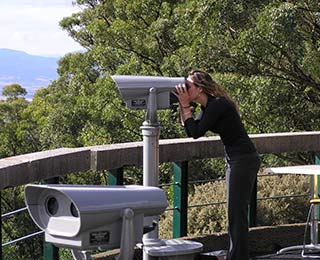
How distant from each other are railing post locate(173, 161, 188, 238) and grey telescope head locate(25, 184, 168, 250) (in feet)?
6.85

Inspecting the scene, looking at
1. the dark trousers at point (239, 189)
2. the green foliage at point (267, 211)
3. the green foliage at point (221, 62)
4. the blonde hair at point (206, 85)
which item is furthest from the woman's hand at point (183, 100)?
the green foliage at point (221, 62)

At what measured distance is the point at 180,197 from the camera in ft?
17.5

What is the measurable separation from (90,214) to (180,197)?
245cm

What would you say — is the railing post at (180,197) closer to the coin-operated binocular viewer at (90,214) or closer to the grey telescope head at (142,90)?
the grey telescope head at (142,90)

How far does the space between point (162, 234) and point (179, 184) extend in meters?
2.68

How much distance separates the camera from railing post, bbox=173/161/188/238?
530 cm

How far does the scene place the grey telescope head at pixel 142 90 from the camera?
4184 millimetres

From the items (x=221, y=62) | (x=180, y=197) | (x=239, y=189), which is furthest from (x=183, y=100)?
(x=221, y=62)

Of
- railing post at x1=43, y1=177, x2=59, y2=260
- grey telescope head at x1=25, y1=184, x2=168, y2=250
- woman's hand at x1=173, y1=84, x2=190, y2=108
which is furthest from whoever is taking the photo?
woman's hand at x1=173, y1=84, x2=190, y2=108

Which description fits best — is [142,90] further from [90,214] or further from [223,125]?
[90,214]

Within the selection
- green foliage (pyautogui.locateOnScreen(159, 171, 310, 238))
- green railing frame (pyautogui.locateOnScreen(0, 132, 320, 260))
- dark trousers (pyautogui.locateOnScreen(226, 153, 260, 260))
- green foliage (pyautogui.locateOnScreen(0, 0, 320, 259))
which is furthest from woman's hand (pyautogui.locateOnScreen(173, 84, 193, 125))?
green foliage (pyautogui.locateOnScreen(0, 0, 320, 259))

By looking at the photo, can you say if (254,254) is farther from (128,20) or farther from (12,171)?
(128,20)

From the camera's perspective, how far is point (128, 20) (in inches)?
805

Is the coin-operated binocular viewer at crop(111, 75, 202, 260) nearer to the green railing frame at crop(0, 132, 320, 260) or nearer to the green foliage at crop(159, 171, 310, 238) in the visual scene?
the green railing frame at crop(0, 132, 320, 260)
